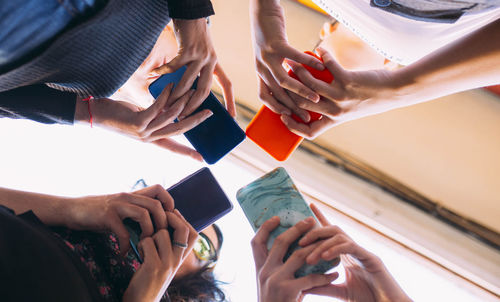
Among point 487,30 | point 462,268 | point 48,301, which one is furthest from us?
point 462,268

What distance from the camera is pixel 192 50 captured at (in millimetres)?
468

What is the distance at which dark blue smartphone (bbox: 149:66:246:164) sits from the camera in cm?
54

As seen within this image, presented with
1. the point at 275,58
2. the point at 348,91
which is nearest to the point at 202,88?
the point at 275,58

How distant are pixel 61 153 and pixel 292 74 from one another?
0.72m

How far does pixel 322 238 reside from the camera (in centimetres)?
42

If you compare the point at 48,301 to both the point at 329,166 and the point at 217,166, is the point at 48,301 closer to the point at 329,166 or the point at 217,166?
the point at 217,166

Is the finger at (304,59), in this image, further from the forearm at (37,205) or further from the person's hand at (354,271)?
the forearm at (37,205)

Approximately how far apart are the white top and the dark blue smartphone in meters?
0.30

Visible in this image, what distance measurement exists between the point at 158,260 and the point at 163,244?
0.02 metres

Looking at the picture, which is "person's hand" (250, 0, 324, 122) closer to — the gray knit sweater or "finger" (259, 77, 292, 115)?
"finger" (259, 77, 292, 115)

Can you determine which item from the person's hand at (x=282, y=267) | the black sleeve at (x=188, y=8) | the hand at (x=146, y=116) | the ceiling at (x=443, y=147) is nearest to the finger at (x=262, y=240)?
the person's hand at (x=282, y=267)

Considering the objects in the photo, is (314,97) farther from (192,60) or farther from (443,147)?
(443,147)

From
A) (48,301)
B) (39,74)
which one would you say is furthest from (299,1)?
(48,301)

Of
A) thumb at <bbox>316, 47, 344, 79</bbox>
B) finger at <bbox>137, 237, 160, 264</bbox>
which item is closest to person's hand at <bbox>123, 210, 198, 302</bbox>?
finger at <bbox>137, 237, 160, 264</bbox>
